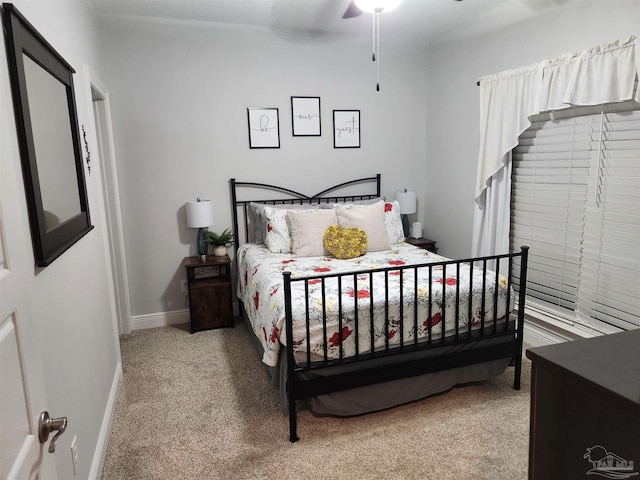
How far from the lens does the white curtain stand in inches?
98.6

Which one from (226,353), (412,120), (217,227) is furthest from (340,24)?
(226,353)

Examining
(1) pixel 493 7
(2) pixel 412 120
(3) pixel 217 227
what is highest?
(1) pixel 493 7

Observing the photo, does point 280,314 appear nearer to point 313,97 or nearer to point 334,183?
point 334,183

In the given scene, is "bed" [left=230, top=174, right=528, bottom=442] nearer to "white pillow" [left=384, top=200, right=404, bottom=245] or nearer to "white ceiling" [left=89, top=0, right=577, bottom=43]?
"white pillow" [left=384, top=200, right=404, bottom=245]

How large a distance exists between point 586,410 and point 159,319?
370cm

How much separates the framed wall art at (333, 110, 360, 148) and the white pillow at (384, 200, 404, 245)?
787 millimetres

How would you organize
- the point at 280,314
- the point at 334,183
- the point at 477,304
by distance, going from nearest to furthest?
the point at 280,314 → the point at 477,304 → the point at 334,183

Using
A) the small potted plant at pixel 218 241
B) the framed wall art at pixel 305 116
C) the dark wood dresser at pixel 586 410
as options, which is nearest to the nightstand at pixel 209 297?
the small potted plant at pixel 218 241

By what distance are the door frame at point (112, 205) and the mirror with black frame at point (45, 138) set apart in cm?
129

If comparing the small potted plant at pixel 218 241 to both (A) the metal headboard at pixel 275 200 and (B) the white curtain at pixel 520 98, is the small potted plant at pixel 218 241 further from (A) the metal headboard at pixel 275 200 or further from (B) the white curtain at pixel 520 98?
(B) the white curtain at pixel 520 98

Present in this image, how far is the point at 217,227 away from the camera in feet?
13.0

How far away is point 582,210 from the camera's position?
2900 millimetres

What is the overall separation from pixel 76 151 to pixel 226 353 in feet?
6.18

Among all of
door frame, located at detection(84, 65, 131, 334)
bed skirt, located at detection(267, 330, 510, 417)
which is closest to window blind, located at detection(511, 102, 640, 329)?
bed skirt, located at detection(267, 330, 510, 417)
